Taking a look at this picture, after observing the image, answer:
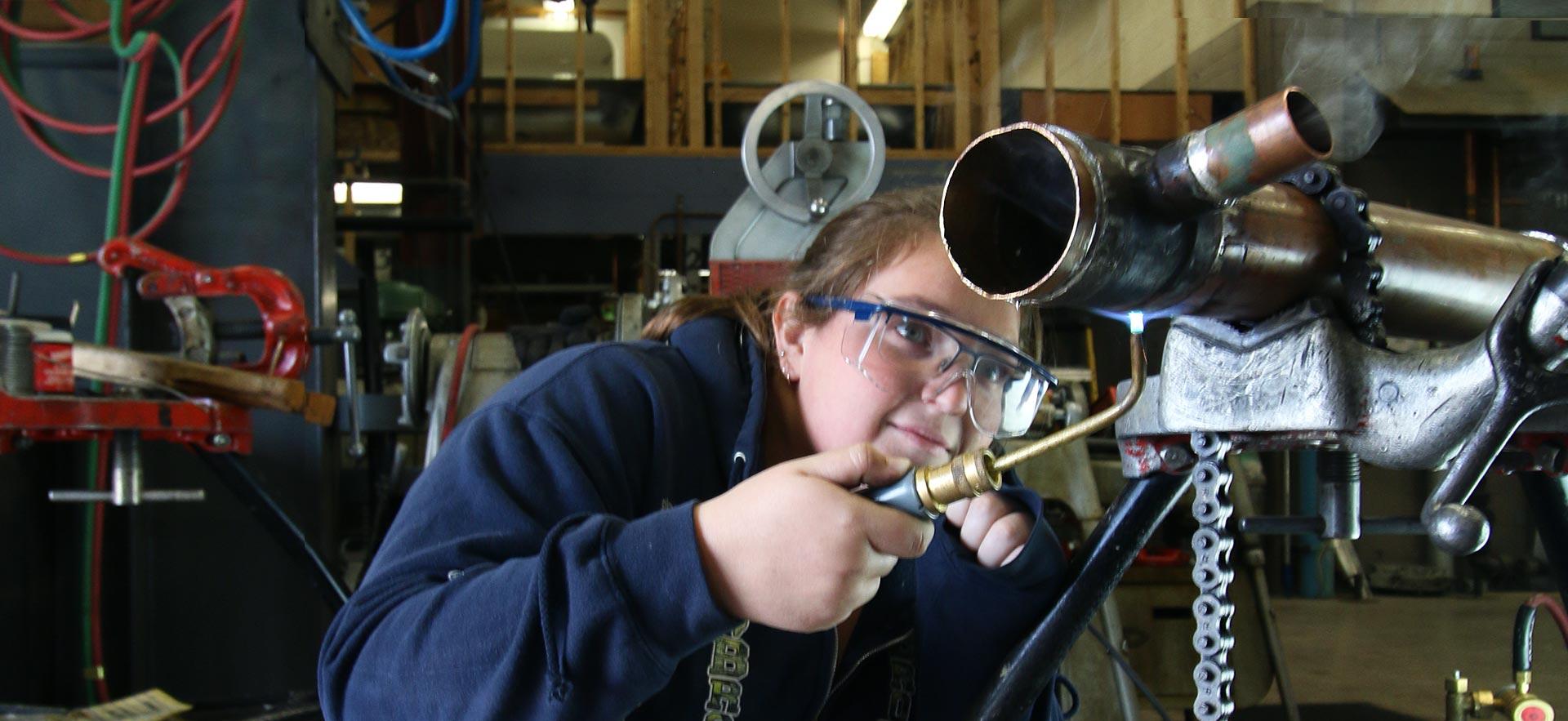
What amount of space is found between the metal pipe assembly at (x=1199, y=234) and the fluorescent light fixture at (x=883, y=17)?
7.16 feet

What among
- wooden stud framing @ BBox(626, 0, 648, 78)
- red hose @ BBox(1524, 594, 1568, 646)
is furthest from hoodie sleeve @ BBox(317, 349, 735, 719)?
wooden stud framing @ BBox(626, 0, 648, 78)

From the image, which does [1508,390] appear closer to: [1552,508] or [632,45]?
[1552,508]

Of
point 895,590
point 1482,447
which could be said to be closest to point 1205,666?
point 1482,447

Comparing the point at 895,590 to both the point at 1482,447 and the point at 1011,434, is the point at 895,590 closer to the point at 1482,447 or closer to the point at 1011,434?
the point at 1011,434

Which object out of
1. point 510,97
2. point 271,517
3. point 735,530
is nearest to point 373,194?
point 510,97

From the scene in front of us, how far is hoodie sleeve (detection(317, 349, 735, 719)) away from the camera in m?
0.64

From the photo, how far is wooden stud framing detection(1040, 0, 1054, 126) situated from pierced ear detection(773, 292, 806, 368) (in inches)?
11.1

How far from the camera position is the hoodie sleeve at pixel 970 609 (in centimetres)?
94

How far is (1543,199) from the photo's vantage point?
48.2 inches

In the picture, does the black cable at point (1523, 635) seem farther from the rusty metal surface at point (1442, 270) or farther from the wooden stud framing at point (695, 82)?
the wooden stud framing at point (695, 82)

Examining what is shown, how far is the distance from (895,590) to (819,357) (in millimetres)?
287

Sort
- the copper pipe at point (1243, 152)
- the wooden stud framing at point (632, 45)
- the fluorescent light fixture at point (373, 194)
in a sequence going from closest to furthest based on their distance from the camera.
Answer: the copper pipe at point (1243, 152) < the fluorescent light fixture at point (373, 194) < the wooden stud framing at point (632, 45)

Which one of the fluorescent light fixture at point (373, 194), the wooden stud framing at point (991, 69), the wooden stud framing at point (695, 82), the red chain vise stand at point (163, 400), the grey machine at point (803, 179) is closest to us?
the wooden stud framing at point (991, 69)

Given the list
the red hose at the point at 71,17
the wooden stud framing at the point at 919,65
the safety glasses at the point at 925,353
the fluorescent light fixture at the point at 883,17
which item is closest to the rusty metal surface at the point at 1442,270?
the safety glasses at the point at 925,353
